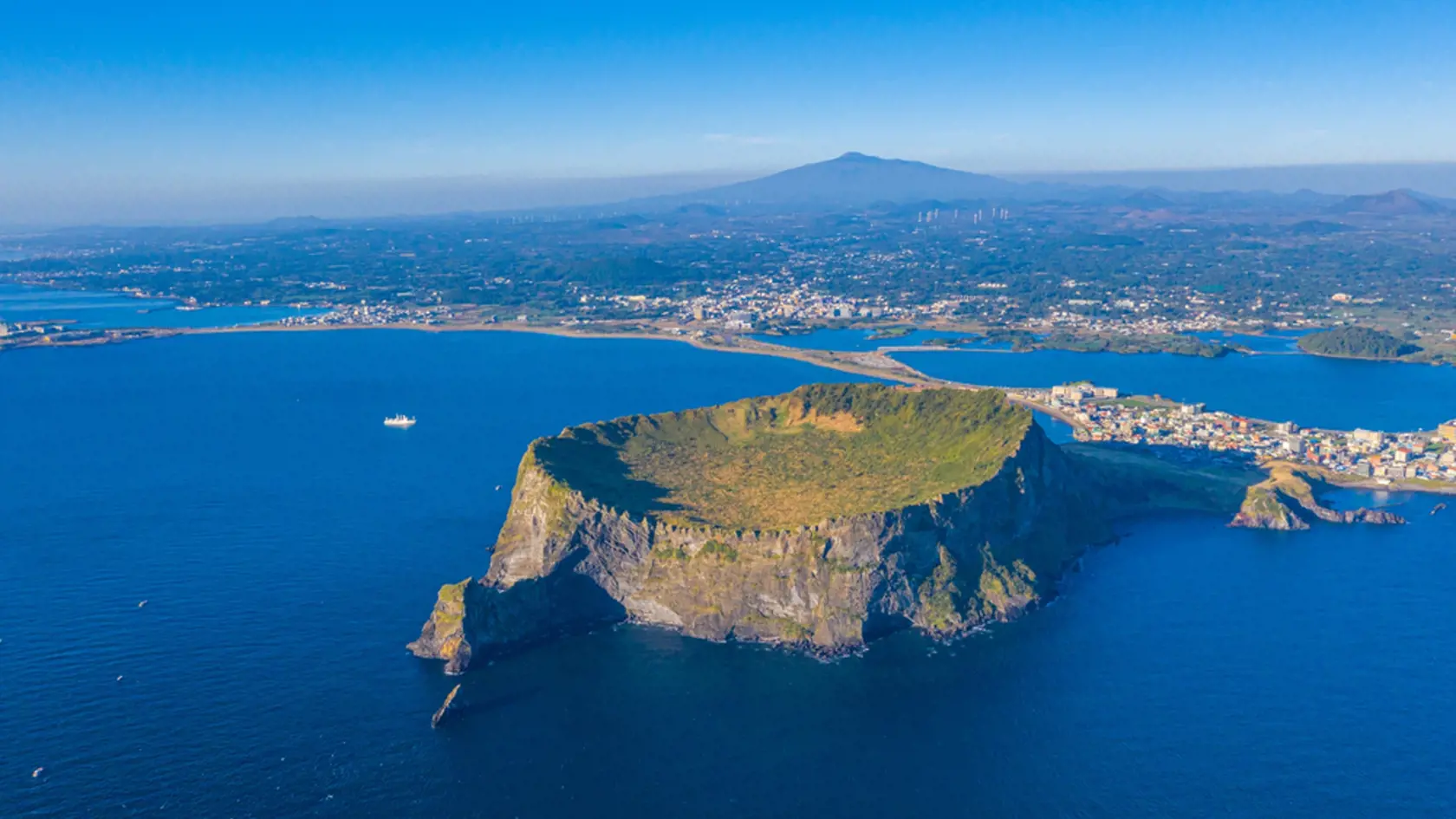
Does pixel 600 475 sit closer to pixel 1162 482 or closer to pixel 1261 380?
pixel 1162 482

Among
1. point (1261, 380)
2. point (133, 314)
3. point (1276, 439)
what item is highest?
point (133, 314)

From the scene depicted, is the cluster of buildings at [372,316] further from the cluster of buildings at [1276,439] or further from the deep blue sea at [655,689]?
the cluster of buildings at [1276,439]

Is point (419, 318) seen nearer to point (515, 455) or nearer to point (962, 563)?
point (515, 455)

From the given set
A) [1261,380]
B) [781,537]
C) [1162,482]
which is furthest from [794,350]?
[781,537]

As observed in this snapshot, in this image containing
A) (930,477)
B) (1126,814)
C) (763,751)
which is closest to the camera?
(1126,814)

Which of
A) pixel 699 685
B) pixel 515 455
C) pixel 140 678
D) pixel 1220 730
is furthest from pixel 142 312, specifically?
pixel 1220 730

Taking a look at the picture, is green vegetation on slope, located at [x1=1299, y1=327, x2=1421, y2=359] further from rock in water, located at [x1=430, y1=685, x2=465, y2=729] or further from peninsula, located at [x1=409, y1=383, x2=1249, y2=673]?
rock in water, located at [x1=430, y1=685, x2=465, y2=729]

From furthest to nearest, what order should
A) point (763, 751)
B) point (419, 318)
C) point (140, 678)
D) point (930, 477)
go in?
1. point (419, 318)
2. point (930, 477)
3. point (140, 678)
4. point (763, 751)
